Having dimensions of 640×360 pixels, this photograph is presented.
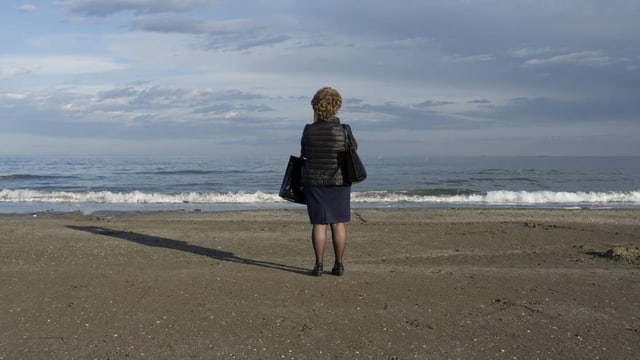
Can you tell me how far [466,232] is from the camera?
9.80 metres

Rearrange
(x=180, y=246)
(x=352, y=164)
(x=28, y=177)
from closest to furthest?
(x=352, y=164)
(x=180, y=246)
(x=28, y=177)

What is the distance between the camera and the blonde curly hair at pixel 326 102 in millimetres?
5595

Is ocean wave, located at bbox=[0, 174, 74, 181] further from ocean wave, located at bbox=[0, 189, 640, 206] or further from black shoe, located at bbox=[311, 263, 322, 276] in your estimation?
black shoe, located at bbox=[311, 263, 322, 276]

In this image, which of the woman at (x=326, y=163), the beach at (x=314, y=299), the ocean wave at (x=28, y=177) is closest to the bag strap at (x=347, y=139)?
the woman at (x=326, y=163)

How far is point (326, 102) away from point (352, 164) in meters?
0.69

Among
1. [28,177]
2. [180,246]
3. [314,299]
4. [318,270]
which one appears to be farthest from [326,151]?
[28,177]

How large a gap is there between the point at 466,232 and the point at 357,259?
11.2 ft

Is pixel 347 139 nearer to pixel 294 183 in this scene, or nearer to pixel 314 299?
pixel 294 183

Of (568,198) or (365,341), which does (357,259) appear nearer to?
(365,341)

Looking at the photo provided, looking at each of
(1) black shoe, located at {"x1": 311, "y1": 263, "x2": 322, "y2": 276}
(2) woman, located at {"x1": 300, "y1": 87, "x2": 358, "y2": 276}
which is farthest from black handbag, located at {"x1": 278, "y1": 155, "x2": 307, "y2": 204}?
(1) black shoe, located at {"x1": 311, "y1": 263, "x2": 322, "y2": 276}

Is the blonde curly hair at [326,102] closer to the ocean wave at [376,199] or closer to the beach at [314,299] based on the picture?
the beach at [314,299]

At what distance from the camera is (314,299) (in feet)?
16.1

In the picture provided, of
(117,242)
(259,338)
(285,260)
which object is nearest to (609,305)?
(259,338)

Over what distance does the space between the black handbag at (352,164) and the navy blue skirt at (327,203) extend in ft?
0.60
